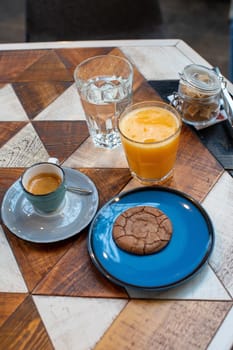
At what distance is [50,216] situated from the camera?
918mm

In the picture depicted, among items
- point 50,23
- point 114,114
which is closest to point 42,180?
point 114,114

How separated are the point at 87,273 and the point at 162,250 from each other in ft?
0.45

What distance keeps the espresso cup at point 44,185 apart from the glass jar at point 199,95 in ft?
1.12

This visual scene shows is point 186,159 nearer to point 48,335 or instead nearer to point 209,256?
point 209,256

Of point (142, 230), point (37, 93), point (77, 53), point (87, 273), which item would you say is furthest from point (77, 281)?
point (77, 53)

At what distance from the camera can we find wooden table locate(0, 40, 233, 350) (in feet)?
2.47

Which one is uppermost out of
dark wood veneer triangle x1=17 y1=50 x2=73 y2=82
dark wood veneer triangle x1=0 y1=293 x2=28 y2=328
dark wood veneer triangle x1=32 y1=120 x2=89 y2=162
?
dark wood veneer triangle x1=17 y1=50 x2=73 y2=82

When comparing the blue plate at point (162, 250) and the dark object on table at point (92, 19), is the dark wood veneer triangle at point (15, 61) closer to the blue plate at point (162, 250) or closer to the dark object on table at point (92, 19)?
the dark object on table at point (92, 19)

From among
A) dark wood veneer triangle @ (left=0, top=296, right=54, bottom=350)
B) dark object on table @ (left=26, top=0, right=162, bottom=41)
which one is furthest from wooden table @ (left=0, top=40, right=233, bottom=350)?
dark object on table @ (left=26, top=0, right=162, bottom=41)

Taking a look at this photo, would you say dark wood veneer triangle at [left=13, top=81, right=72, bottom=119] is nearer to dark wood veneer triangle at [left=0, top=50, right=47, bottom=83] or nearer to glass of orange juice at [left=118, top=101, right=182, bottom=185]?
dark wood veneer triangle at [left=0, top=50, right=47, bottom=83]

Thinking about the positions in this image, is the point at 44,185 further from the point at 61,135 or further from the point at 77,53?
the point at 77,53

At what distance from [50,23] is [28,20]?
0.08 m

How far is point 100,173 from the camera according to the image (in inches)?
39.4

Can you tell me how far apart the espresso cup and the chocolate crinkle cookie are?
12 centimetres
